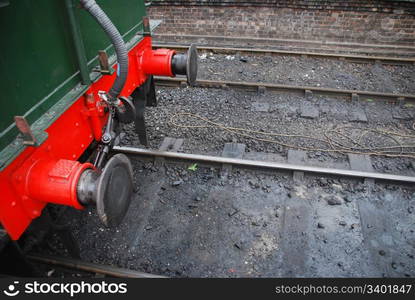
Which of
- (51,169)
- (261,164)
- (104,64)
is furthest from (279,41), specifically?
(51,169)

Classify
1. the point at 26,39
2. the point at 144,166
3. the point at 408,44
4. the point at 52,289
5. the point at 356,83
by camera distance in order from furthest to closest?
the point at 408,44 < the point at 356,83 < the point at 144,166 < the point at 52,289 < the point at 26,39

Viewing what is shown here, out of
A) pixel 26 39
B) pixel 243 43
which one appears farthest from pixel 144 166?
pixel 243 43

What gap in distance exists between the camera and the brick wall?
27.0ft

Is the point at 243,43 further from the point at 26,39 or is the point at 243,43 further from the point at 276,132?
the point at 26,39

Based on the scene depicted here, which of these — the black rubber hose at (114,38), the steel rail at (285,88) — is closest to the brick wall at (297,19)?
the steel rail at (285,88)

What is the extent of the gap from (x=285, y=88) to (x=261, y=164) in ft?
7.89

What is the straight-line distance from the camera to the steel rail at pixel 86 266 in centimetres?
338

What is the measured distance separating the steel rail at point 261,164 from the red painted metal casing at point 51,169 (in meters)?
1.48

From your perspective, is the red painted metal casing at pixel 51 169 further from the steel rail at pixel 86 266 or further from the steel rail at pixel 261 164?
the steel rail at pixel 261 164

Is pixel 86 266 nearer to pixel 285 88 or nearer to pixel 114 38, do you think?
pixel 114 38

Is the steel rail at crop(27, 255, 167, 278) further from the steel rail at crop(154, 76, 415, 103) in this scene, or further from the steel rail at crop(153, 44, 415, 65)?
the steel rail at crop(153, 44, 415, 65)

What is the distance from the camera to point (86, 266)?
→ 344 centimetres

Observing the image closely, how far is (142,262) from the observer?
11.9 ft

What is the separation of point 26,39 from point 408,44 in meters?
8.87
